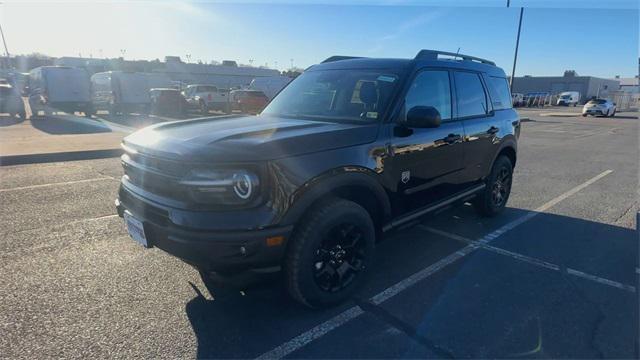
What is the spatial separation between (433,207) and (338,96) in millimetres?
1480

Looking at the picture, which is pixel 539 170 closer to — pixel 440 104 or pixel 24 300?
pixel 440 104

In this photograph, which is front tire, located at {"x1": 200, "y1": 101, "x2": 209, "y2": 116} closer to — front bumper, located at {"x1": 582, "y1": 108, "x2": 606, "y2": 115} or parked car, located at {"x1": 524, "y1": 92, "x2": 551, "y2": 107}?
front bumper, located at {"x1": 582, "y1": 108, "x2": 606, "y2": 115}

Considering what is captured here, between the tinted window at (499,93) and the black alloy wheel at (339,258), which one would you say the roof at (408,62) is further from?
the black alloy wheel at (339,258)

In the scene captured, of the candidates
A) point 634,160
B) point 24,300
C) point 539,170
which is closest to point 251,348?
point 24,300

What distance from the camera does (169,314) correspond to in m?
3.02

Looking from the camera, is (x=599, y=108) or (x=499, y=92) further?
(x=599, y=108)

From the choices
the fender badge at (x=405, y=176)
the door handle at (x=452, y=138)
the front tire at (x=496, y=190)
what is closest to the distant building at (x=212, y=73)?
the front tire at (x=496, y=190)

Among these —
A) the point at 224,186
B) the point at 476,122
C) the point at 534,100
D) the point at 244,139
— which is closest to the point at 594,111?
the point at 534,100

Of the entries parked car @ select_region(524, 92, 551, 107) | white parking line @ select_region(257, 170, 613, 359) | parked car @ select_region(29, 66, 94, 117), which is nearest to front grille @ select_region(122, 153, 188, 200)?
white parking line @ select_region(257, 170, 613, 359)

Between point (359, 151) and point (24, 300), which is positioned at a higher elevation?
point (359, 151)

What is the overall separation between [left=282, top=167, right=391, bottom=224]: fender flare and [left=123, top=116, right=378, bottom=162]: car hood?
0.69 ft

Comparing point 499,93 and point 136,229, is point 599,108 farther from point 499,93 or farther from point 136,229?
point 136,229

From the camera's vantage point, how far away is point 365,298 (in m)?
3.31

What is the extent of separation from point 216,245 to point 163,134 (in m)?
1.12
